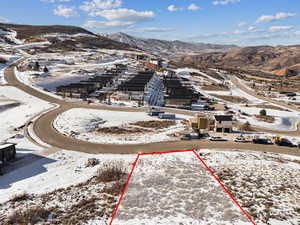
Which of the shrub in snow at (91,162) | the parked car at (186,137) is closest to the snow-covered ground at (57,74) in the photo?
the shrub in snow at (91,162)

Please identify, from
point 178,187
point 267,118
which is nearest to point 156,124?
point 178,187

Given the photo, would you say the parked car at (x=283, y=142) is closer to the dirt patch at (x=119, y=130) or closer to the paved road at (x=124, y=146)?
the paved road at (x=124, y=146)

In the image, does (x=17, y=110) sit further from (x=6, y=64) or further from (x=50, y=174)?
(x=6, y=64)

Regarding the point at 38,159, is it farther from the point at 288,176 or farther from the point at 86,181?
the point at 288,176

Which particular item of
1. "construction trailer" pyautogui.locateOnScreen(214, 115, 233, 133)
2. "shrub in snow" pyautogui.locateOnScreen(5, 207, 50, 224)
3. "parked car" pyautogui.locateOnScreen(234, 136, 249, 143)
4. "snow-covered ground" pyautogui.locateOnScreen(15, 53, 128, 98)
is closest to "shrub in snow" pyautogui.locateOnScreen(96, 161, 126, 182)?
"shrub in snow" pyautogui.locateOnScreen(5, 207, 50, 224)

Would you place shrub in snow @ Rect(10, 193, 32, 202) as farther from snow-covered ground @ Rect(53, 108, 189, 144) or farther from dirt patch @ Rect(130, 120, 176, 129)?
dirt patch @ Rect(130, 120, 176, 129)

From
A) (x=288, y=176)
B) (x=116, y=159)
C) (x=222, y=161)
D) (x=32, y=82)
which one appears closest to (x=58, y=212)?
(x=116, y=159)
